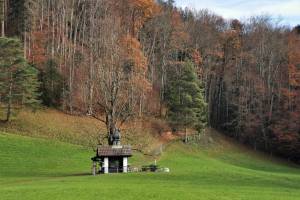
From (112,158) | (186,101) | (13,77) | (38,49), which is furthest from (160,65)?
(112,158)

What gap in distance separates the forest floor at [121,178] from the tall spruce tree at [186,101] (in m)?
2.90

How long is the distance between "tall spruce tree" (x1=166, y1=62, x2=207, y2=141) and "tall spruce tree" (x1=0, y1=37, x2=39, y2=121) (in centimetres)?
2117

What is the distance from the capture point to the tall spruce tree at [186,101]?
67.8 meters

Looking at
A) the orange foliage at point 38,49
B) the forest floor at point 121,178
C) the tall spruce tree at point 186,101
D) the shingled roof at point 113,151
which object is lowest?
the forest floor at point 121,178

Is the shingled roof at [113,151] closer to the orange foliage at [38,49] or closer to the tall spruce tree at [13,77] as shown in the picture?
the tall spruce tree at [13,77]

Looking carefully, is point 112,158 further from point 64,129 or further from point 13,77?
point 13,77

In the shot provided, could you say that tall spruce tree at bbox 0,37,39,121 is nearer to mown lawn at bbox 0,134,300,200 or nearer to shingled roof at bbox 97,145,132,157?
mown lawn at bbox 0,134,300,200

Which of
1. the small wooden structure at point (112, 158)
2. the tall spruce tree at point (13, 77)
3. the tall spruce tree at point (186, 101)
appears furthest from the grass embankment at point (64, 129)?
the small wooden structure at point (112, 158)

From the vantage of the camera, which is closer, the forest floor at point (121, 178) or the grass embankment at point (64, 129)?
the forest floor at point (121, 178)

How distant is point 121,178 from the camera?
32562 millimetres

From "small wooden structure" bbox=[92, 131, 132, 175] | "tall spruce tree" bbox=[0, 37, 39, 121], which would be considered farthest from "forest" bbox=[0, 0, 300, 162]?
"small wooden structure" bbox=[92, 131, 132, 175]

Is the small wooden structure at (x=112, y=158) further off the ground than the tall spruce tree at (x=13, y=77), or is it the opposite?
the tall spruce tree at (x=13, y=77)

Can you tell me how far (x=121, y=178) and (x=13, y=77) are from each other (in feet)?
79.9

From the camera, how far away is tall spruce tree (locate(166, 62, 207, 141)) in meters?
67.8
